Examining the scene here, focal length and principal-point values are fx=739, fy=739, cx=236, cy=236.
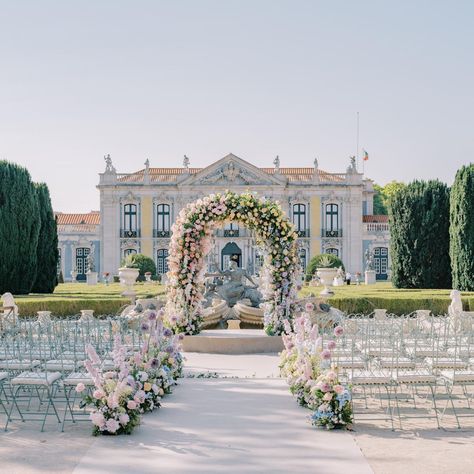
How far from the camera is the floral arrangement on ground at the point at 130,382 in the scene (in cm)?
653

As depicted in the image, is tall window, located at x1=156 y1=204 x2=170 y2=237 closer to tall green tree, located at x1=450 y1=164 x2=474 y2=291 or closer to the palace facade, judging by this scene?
the palace facade

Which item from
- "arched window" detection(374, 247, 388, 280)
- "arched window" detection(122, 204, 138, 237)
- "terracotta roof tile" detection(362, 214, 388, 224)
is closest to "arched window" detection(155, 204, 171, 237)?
"arched window" detection(122, 204, 138, 237)

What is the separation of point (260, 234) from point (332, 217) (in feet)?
116

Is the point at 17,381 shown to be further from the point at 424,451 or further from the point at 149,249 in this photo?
the point at 149,249

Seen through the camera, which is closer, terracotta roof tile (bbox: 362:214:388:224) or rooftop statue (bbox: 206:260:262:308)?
rooftop statue (bbox: 206:260:262:308)

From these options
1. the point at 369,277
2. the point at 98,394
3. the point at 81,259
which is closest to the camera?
the point at 98,394

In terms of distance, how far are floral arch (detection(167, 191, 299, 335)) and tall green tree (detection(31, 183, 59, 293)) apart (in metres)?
14.7

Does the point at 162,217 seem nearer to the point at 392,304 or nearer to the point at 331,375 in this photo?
the point at 392,304

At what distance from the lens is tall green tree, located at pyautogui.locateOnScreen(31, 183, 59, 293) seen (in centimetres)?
2686

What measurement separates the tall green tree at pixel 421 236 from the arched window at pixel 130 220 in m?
22.3

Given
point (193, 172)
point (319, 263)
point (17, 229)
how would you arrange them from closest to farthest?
point (17, 229)
point (319, 263)
point (193, 172)

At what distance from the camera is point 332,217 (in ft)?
157

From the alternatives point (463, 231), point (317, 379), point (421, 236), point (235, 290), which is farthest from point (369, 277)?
point (317, 379)

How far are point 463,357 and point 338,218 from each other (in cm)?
3906
